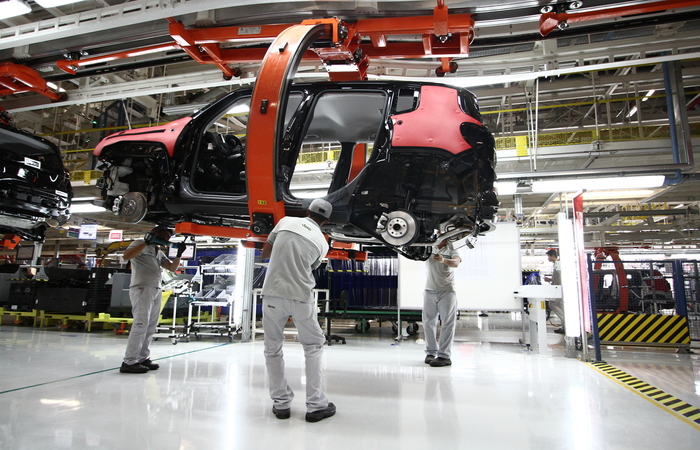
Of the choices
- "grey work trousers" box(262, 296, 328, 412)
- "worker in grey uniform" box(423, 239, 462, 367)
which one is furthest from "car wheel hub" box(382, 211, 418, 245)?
"worker in grey uniform" box(423, 239, 462, 367)

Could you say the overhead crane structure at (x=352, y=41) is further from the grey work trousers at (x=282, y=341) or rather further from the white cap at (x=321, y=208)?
the grey work trousers at (x=282, y=341)

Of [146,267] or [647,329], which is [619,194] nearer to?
[647,329]

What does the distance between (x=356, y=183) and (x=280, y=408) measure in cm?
157

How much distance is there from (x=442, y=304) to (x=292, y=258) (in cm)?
265

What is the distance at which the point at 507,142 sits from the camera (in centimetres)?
779

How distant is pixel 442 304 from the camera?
186 inches

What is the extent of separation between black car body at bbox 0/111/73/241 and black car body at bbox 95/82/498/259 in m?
1.77

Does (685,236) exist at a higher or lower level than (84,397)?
higher

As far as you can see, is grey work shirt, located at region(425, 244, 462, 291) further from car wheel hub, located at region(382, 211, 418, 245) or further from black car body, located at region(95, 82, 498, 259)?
car wheel hub, located at region(382, 211, 418, 245)

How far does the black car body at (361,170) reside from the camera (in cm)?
271

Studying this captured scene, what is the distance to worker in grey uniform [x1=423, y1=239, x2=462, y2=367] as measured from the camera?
465 centimetres

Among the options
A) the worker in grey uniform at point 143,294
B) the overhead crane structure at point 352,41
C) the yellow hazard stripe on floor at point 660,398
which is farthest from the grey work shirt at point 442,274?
the worker in grey uniform at point 143,294

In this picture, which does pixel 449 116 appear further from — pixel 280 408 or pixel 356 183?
pixel 280 408

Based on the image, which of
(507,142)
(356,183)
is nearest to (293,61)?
(356,183)
